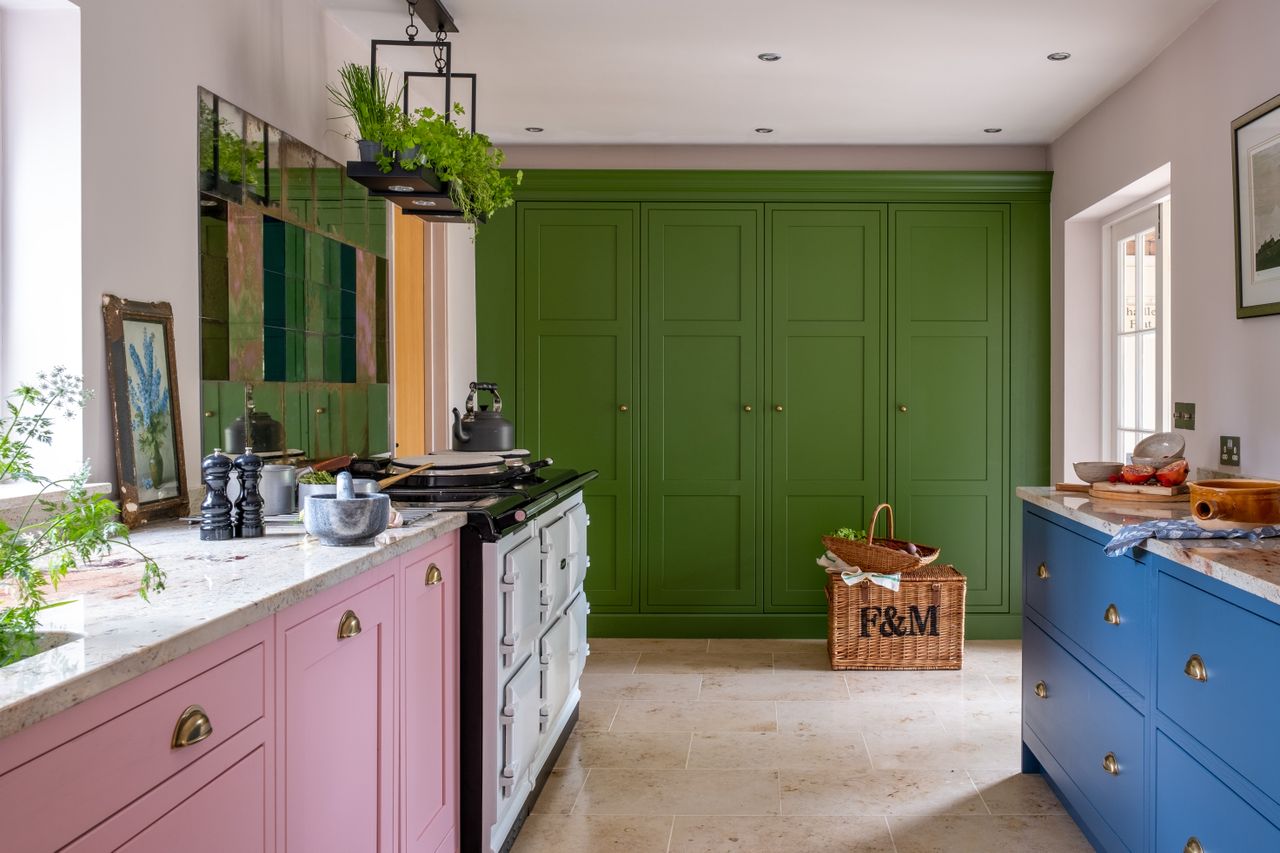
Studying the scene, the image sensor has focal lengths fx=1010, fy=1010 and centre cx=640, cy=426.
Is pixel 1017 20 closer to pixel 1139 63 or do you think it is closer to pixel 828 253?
pixel 1139 63

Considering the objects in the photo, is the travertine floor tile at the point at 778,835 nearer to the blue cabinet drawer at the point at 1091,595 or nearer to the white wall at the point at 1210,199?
the blue cabinet drawer at the point at 1091,595

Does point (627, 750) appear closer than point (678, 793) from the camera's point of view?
No

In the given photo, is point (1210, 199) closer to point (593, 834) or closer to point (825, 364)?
point (825, 364)

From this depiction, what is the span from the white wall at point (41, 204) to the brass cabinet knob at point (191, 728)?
0.92 m

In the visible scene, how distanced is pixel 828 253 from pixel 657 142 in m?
0.98

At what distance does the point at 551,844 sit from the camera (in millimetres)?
2648

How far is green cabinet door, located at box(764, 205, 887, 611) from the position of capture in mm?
4867

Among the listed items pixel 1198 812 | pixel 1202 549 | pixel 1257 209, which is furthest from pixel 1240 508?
pixel 1257 209

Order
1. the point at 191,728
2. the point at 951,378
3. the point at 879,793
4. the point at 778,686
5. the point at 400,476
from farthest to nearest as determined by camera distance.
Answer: the point at 951,378, the point at 778,686, the point at 879,793, the point at 400,476, the point at 191,728

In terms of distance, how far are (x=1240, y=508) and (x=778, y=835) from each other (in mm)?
→ 1403

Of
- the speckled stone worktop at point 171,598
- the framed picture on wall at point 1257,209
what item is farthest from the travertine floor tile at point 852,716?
the speckled stone worktop at point 171,598

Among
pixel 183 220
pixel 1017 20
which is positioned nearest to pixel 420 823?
pixel 183 220

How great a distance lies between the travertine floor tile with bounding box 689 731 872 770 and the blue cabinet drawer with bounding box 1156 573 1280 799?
1335 millimetres

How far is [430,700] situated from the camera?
Result: 216 cm
